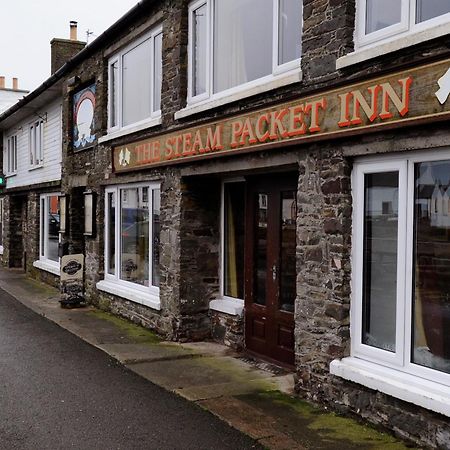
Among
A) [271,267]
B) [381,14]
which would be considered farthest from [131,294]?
[381,14]

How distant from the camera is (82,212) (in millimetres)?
14430

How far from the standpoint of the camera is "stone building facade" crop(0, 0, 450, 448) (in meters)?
5.16

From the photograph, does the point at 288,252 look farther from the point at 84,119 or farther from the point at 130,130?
the point at 84,119

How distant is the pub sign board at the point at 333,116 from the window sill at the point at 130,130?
0.97 m

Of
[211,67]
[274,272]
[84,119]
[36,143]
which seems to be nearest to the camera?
[274,272]

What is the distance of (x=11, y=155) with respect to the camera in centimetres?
2153

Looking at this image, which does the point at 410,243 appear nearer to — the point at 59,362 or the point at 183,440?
the point at 183,440

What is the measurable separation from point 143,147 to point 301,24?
4.12 m

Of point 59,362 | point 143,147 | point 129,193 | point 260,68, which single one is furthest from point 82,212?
point 260,68

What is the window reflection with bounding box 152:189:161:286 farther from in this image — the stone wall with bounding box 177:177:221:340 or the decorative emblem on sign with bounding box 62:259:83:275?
the decorative emblem on sign with bounding box 62:259:83:275

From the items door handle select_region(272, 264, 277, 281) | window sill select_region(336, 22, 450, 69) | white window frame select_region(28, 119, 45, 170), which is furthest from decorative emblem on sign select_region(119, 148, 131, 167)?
white window frame select_region(28, 119, 45, 170)

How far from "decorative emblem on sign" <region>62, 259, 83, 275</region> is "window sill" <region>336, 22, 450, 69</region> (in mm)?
8569

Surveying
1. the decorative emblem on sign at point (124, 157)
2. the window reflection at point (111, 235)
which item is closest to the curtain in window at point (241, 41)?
the decorative emblem on sign at point (124, 157)

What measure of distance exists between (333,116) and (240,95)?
6.28 ft
